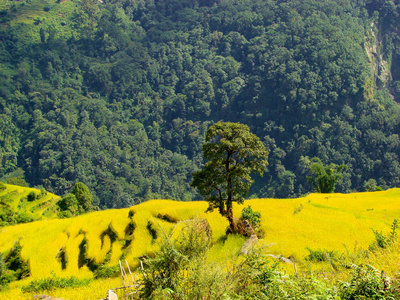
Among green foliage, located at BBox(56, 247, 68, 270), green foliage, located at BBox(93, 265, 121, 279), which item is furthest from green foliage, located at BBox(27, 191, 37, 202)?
green foliage, located at BBox(93, 265, 121, 279)

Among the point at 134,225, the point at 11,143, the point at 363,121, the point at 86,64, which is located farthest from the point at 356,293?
the point at 86,64

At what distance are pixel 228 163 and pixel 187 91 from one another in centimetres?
13799

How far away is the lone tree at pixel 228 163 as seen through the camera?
1975 centimetres

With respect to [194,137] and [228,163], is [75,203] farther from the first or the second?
[194,137]

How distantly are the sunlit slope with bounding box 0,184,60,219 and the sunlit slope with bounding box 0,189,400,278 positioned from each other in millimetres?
16577

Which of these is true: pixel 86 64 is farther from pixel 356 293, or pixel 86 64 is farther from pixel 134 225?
pixel 356 293

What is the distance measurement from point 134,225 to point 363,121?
10341 centimetres

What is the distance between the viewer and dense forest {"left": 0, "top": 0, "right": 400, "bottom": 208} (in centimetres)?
11050

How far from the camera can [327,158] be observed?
107375mm

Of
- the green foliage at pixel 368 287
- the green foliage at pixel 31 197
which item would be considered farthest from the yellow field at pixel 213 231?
Result: the green foliage at pixel 31 197

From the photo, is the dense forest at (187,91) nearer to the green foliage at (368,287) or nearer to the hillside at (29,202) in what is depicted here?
the hillside at (29,202)

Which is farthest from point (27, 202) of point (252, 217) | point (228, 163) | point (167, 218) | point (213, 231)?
point (228, 163)

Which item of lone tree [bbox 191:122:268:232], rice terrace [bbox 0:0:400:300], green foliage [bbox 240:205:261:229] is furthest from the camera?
green foliage [bbox 240:205:261:229]

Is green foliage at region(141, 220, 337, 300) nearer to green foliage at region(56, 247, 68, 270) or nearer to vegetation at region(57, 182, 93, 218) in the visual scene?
green foliage at region(56, 247, 68, 270)
